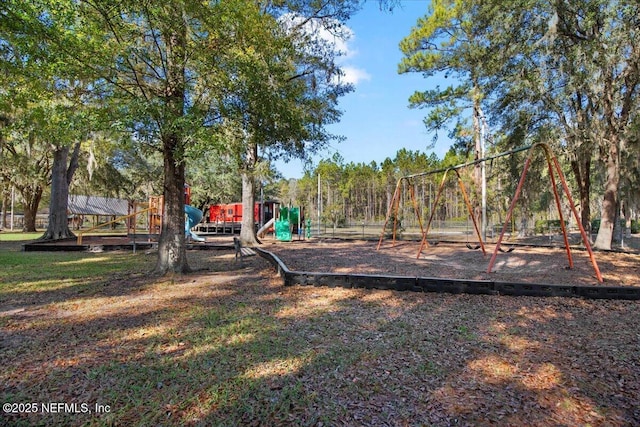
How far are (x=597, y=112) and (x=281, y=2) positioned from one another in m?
11.5

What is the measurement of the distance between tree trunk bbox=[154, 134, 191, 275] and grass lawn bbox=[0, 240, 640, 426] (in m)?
1.67

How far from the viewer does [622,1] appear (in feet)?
32.6

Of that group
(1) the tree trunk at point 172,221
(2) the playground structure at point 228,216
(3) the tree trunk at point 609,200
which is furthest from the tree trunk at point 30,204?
(3) the tree trunk at point 609,200

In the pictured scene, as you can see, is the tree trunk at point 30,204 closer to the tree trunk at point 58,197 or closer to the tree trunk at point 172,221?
the tree trunk at point 58,197

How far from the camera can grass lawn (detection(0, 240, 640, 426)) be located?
2.34m

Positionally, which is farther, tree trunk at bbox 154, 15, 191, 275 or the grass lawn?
tree trunk at bbox 154, 15, 191, 275

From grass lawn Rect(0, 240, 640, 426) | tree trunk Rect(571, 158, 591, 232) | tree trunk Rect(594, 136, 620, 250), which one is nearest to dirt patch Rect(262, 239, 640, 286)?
grass lawn Rect(0, 240, 640, 426)

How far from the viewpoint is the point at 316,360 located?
10.2 feet

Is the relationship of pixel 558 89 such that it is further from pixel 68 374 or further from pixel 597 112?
pixel 68 374

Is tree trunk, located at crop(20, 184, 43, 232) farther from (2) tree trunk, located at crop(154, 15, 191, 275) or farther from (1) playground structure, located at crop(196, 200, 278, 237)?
(2) tree trunk, located at crop(154, 15, 191, 275)

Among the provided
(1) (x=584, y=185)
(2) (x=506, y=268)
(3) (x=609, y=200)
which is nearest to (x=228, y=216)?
(1) (x=584, y=185)

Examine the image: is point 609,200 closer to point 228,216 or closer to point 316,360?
point 316,360

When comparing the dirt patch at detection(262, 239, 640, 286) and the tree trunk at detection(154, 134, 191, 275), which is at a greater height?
the tree trunk at detection(154, 134, 191, 275)

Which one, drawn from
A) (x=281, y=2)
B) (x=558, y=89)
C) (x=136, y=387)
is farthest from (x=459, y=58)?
(x=136, y=387)
